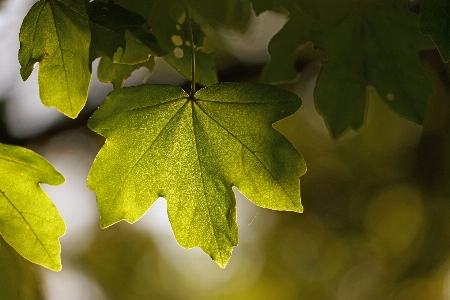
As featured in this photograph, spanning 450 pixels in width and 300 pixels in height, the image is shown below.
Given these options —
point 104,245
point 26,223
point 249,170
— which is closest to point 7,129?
point 26,223

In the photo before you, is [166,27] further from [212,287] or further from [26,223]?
[212,287]

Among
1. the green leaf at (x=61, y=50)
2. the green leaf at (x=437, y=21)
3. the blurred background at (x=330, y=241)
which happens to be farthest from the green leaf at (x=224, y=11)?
the blurred background at (x=330, y=241)

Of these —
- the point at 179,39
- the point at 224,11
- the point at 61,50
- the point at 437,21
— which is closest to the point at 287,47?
the point at 224,11

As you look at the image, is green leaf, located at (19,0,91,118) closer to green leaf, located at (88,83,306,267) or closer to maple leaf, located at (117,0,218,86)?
green leaf, located at (88,83,306,267)

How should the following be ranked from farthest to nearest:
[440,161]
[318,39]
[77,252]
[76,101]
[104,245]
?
[104,245]
[77,252]
[440,161]
[318,39]
[76,101]

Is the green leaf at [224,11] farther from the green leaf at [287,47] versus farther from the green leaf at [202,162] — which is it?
the green leaf at [202,162]

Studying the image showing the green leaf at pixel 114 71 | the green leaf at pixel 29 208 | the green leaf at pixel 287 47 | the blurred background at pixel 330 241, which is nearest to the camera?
the green leaf at pixel 29 208

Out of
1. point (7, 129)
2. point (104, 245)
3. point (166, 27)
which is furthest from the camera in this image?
point (104, 245)
